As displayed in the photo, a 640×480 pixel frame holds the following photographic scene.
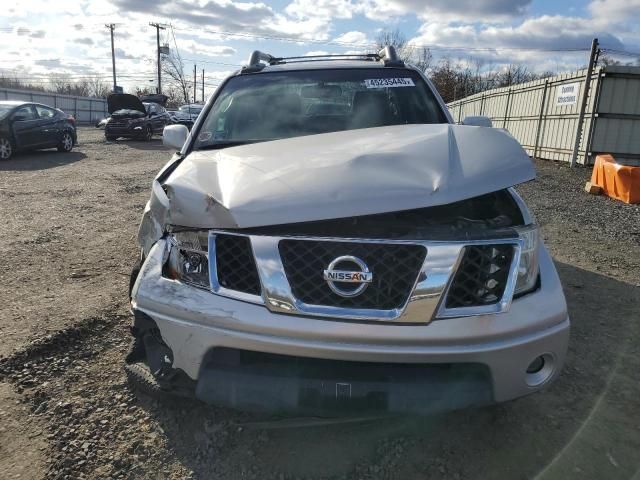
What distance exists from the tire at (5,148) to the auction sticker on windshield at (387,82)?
1179 cm

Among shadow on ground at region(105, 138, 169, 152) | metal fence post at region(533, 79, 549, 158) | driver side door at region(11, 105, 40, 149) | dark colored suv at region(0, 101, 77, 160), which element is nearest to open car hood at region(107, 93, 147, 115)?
shadow on ground at region(105, 138, 169, 152)

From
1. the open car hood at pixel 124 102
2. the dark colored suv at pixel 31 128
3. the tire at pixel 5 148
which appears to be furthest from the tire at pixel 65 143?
the open car hood at pixel 124 102

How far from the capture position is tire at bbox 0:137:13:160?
1198cm

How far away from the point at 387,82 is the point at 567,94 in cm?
1258

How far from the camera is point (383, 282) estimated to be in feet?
6.08

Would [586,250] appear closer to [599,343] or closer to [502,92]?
[599,343]

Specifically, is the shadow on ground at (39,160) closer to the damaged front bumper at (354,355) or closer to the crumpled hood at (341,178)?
the crumpled hood at (341,178)

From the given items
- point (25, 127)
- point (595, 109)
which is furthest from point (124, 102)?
point (595, 109)

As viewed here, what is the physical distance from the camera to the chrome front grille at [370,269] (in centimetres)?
185

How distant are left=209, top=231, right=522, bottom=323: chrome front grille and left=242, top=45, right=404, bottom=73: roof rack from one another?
7.63ft

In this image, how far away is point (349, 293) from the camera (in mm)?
1831

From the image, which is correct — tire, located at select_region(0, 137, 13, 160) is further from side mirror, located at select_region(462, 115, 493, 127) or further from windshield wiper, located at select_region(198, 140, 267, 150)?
side mirror, located at select_region(462, 115, 493, 127)

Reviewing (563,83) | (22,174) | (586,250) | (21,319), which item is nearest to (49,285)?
(21,319)

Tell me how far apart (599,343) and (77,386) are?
3.24 meters
